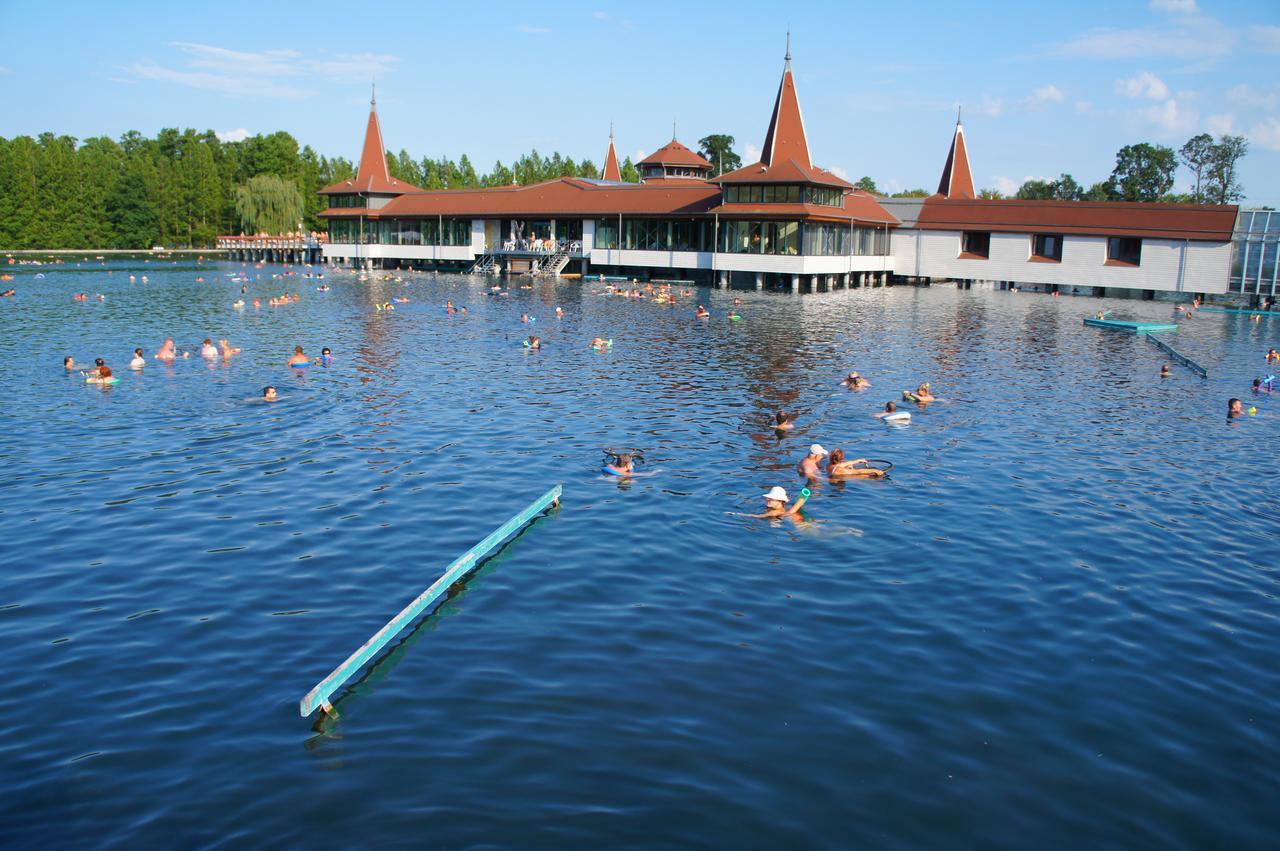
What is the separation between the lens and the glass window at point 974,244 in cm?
8094

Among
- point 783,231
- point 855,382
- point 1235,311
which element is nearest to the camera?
point 855,382

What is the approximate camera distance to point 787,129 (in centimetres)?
7750

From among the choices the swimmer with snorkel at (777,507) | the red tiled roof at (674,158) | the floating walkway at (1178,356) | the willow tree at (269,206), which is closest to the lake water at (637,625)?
the swimmer with snorkel at (777,507)

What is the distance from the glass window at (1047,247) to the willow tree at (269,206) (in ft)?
287

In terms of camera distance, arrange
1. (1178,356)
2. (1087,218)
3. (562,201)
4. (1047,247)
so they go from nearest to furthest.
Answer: (1178,356) < (1087,218) < (1047,247) < (562,201)

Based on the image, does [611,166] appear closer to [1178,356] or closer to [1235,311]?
[1235,311]

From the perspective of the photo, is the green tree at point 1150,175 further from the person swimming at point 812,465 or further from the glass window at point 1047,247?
the person swimming at point 812,465

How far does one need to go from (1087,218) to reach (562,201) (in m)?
43.3

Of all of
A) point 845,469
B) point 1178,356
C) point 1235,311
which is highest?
point 1235,311

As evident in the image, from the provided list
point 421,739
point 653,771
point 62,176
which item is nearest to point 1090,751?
point 653,771

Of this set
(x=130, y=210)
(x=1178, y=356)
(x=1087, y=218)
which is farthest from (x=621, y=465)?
(x=130, y=210)

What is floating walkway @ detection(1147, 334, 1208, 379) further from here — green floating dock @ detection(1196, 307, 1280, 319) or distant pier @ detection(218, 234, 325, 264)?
distant pier @ detection(218, 234, 325, 264)

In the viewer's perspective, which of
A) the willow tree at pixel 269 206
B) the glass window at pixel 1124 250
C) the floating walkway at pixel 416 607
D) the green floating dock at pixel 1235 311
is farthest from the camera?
the willow tree at pixel 269 206

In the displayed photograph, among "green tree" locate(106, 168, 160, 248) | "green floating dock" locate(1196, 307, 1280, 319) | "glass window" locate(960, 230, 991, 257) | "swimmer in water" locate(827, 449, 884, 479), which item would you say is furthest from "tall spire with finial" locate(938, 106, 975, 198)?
"green tree" locate(106, 168, 160, 248)
